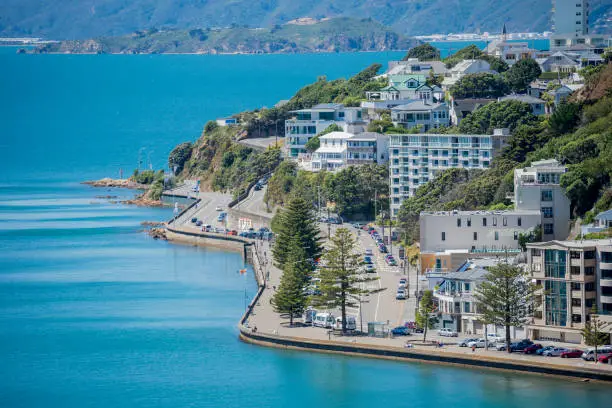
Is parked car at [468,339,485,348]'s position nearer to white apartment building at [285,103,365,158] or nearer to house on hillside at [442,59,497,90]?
white apartment building at [285,103,365,158]

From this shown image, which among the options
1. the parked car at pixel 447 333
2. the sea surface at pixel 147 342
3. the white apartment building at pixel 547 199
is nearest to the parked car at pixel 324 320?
the sea surface at pixel 147 342

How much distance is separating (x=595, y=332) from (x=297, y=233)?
66.4 ft

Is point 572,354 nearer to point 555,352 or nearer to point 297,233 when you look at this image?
point 555,352

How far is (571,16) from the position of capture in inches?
4769

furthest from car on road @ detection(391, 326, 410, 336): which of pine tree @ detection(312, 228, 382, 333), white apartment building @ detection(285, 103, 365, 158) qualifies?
white apartment building @ detection(285, 103, 365, 158)

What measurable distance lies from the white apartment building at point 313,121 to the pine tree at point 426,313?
37953 mm

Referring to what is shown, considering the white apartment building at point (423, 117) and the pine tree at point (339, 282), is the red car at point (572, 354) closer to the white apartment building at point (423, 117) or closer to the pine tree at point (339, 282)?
the pine tree at point (339, 282)

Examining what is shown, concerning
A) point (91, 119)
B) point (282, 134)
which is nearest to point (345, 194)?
point (282, 134)

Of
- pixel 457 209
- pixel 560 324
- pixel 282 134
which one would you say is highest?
pixel 282 134

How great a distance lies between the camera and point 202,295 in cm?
6353

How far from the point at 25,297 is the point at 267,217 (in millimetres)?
18917

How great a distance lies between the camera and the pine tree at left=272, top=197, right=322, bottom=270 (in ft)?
210

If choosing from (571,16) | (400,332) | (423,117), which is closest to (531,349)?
(400,332)

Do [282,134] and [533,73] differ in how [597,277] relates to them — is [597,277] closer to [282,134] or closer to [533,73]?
[533,73]
